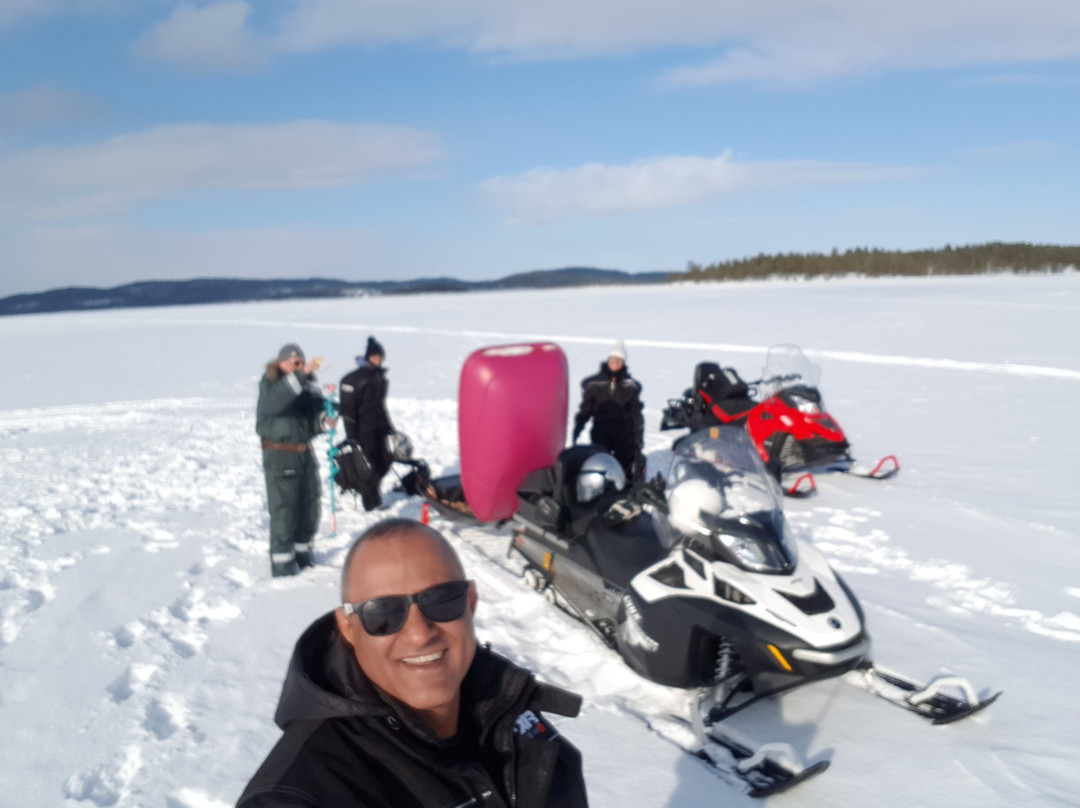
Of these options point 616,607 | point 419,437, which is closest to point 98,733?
point 616,607

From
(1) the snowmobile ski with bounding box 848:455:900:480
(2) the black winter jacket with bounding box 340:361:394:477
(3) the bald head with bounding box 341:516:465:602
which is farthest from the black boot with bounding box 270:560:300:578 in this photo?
(1) the snowmobile ski with bounding box 848:455:900:480

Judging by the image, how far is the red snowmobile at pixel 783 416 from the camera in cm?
676

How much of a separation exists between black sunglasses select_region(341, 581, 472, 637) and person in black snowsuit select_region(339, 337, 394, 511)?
17.7ft

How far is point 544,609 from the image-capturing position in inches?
173

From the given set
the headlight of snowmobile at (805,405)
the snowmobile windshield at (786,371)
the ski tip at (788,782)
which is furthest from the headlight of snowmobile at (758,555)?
the snowmobile windshield at (786,371)

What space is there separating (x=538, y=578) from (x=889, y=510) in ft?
9.94

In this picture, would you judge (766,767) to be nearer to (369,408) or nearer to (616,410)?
(616,410)

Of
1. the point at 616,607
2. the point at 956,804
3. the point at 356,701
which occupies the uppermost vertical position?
the point at 356,701

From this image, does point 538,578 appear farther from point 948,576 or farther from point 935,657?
point 948,576

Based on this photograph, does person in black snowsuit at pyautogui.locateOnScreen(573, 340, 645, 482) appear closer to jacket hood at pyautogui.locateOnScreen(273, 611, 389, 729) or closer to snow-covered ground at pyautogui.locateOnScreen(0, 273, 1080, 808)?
snow-covered ground at pyautogui.locateOnScreen(0, 273, 1080, 808)

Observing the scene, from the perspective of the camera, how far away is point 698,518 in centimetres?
332

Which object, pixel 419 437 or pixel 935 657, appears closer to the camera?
pixel 935 657

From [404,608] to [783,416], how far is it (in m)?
6.03

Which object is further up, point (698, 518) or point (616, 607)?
point (698, 518)
